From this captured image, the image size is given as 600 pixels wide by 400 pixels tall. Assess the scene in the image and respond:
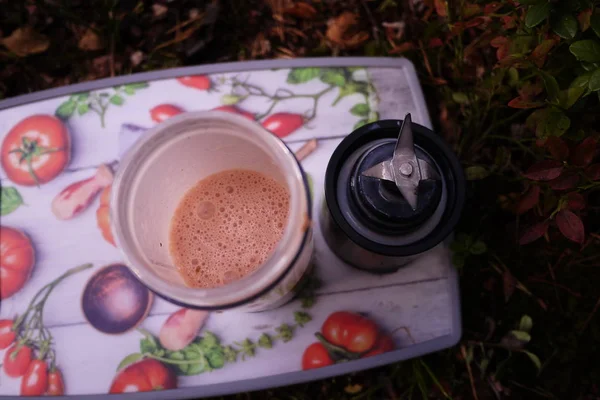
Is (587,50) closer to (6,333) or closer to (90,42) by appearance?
(6,333)

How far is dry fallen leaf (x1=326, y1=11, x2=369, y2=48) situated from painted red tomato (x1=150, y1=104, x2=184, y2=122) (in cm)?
47

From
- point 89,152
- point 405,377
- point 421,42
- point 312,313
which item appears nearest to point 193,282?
point 312,313

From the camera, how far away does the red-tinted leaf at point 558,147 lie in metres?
0.63

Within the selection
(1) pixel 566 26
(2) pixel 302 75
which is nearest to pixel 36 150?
(2) pixel 302 75

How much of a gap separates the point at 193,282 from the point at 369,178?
0.25 meters

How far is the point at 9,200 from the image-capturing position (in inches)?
29.3

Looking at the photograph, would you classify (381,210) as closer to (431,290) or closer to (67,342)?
(431,290)

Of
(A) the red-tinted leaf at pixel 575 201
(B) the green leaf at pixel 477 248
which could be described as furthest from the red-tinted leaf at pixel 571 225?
(B) the green leaf at pixel 477 248

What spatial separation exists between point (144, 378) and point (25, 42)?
2.77 ft

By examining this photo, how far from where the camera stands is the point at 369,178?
0.49 meters

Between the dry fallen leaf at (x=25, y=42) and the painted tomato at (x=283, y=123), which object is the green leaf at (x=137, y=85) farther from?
the dry fallen leaf at (x=25, y=42)

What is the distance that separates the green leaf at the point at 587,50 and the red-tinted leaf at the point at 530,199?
0.22 meters

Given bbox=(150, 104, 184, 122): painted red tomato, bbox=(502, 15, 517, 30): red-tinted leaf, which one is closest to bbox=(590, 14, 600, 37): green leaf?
bbox=(502, 15, 517, 30): red-tinted leaf

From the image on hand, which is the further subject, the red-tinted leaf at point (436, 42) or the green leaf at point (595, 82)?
the red-tinted leaf at point (436, 42)
